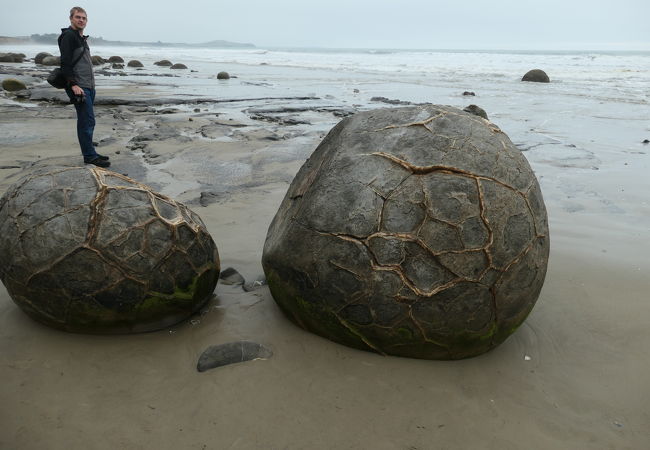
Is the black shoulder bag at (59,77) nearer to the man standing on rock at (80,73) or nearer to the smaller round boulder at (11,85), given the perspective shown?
the man standing on rock at (80,73)

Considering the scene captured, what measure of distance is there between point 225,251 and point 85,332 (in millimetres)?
1386

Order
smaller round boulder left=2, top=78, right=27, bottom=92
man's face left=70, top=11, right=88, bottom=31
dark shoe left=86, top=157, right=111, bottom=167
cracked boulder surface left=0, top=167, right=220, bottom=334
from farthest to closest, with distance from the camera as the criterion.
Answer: smaller round boulder left=2, top=78, right=27, bottom=92 < dark shoe left=86, top=157, right=111, bottom=167 < man's face left=70, top=11, right=88, bottom=31 < cracked boulder surface left=0, top=167, right=220, bottom=334

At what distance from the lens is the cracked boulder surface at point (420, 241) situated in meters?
2.45

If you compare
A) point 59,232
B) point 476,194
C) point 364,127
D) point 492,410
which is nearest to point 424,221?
point 476,194

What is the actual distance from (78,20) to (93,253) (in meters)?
4.46

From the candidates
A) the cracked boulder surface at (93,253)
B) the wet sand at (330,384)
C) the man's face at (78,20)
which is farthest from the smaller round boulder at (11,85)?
the cracked boulder surface at (93,253)

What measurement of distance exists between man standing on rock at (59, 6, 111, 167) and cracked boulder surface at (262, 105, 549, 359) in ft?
15.3

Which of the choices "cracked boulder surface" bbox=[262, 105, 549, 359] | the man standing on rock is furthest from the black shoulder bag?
Result: "cracked boulder surface" bbox=[262, 105, 549, 359]

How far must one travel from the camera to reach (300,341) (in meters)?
2.82

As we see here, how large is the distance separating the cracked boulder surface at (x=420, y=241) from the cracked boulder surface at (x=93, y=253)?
67 cm

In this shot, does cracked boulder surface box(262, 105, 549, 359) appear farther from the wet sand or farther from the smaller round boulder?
the smaller round boulder

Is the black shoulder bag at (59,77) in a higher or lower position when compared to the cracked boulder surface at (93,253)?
higher

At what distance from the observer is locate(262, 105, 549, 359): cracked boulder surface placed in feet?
8.04

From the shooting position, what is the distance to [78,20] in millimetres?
5938
